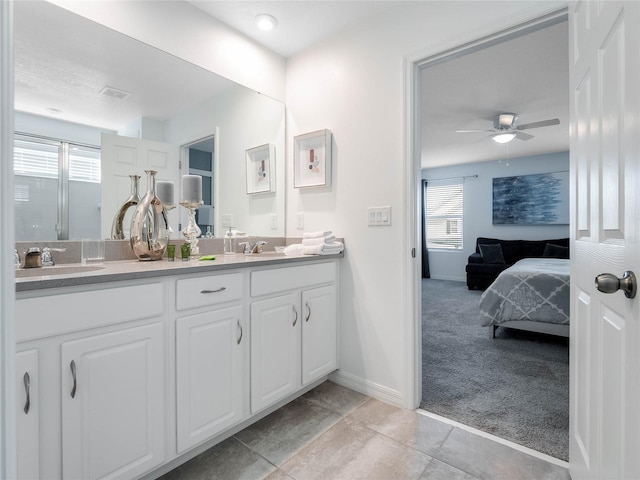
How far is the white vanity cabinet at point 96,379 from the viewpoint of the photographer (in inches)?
39.2

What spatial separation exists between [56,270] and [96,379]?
590 millimetres

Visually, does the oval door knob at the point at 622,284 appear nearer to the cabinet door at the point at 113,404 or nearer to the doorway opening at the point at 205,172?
the cabinet door at the point at 113,404

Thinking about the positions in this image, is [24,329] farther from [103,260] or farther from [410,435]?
[410,435]

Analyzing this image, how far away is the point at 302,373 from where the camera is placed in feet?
6.31

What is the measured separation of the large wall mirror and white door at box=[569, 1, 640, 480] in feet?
6.17

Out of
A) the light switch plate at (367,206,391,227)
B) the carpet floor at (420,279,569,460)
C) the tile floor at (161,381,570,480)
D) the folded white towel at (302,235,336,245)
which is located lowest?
the tile floor at (161,381,570,480)

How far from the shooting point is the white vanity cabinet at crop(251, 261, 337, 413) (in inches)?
65.6

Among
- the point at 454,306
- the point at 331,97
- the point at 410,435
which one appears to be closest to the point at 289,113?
the point at 331,97

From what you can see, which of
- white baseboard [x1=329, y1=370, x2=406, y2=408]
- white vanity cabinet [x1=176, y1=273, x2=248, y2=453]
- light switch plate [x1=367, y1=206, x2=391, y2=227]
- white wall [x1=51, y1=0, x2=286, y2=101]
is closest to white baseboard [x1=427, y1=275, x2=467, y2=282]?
white baseboard [x1=329, y1=370, x2=406, y2=408]

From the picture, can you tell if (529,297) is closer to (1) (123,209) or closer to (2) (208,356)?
(2) (208,356)

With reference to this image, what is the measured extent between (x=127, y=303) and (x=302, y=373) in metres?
1.09

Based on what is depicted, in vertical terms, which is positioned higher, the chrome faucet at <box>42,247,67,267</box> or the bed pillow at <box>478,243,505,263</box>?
the chrome faucet at <box>42,247,67,267</box>

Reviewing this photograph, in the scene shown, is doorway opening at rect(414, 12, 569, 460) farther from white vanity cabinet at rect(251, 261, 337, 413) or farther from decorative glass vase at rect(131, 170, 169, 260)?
decorative glass vase at rect(131, 170, 169, 260)

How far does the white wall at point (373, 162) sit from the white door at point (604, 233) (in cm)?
77
